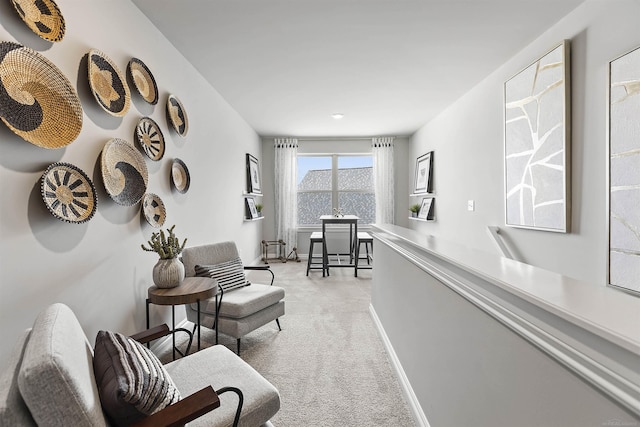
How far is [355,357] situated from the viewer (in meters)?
2.28

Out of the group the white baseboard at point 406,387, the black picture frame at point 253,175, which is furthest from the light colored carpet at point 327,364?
the black picture frame at point 253,175

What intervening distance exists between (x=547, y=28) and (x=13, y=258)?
3551mm

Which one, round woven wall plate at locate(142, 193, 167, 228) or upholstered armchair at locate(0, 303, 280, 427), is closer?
upholstered armchair at locate(0, 303, 280, 427)

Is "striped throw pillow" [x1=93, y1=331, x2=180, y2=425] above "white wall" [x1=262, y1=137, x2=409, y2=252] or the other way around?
the other way around

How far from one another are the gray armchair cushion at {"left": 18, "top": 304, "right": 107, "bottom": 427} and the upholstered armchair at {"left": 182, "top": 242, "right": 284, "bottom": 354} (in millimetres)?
1451

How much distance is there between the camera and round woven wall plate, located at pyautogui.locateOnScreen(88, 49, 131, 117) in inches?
64.1

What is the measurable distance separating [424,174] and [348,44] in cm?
312

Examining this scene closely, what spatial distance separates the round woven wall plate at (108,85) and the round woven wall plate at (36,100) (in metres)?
0.21

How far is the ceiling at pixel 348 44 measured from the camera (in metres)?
2.07

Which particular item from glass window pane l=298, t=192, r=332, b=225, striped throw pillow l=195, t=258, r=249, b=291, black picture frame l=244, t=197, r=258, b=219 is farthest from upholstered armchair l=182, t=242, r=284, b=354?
glass window pane l=298, t=192, r=332, b=225

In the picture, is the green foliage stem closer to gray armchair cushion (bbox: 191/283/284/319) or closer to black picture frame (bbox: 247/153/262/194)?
gray armchair cushion (bbox: 191/283/284/319)

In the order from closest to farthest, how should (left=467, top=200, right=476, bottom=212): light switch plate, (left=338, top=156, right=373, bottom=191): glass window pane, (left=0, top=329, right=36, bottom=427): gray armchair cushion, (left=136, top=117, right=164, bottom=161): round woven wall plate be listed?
(left=0, top=329, right=36, bottom=427): gray armchair cushion, (left=136, top=117, right=164, bottom=161): round woven wall plate, (left=467, top=200, right=476, bottom=212): light switch plate, (left=338, top=156, right=373, bottom=191): glass window pane

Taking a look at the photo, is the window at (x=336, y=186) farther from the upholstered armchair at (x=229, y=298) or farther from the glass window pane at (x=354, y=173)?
the upholstered armchair at (x=229, y=298)

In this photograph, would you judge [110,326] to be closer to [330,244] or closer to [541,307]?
[541,307]
